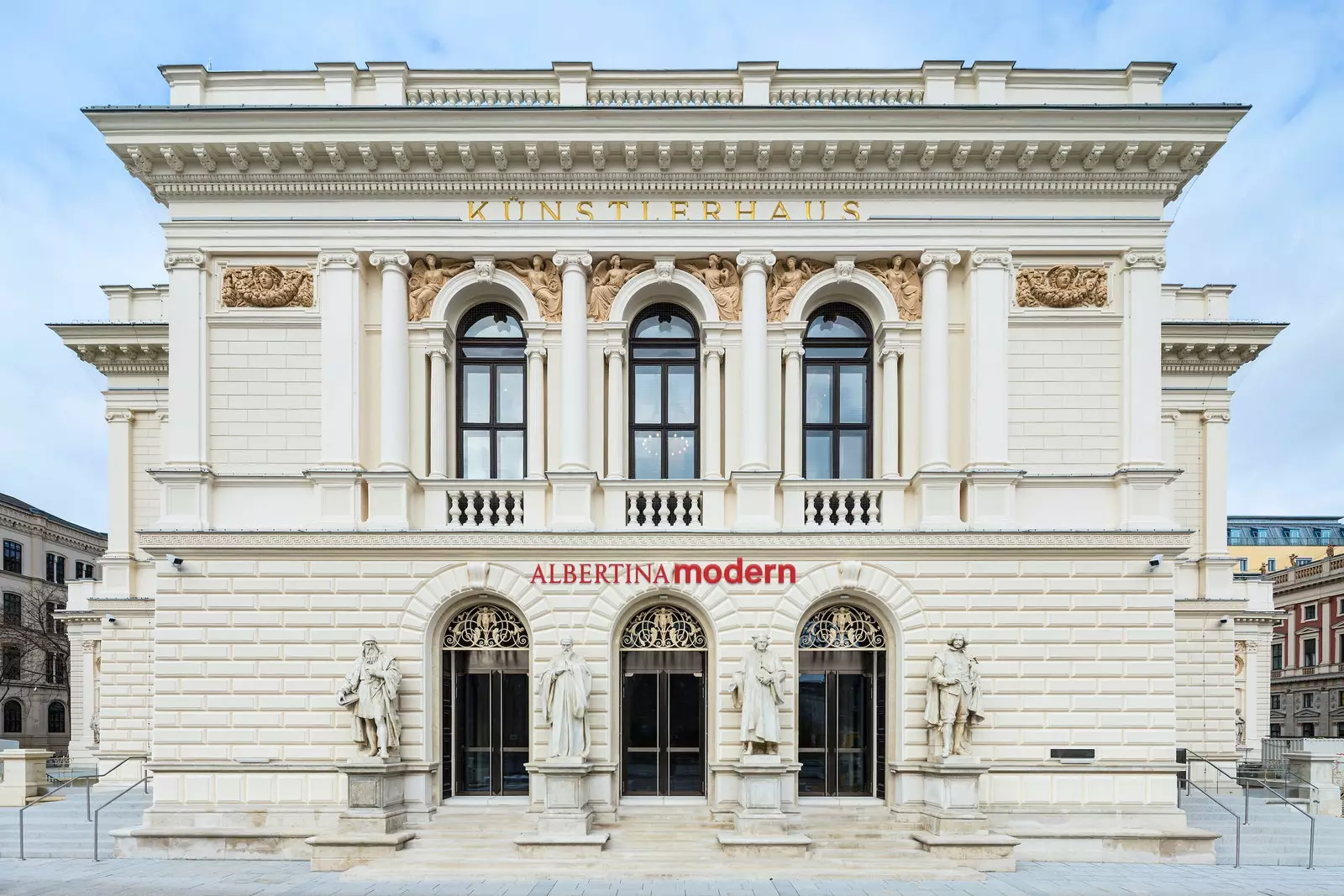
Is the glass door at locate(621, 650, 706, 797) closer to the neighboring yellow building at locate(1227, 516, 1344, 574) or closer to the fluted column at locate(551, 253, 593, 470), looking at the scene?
the fluted column at locate(551, 253, 593, 470)

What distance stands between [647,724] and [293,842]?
6.58 meters

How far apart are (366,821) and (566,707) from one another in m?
3.78

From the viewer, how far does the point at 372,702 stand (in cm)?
1658

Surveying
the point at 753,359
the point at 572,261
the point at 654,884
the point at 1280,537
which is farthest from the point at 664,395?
the point at 1280,537

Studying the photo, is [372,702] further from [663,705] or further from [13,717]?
[13,717]

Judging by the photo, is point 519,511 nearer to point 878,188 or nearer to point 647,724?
point 647,724

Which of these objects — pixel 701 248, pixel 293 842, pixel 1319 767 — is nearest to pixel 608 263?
pixel 701 248

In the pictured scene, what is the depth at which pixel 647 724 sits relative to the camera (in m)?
18.1

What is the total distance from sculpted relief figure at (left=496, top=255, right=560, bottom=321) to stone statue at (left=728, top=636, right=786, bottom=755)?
7.41 meters

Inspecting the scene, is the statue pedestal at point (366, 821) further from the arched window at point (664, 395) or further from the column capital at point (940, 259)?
the column capital at point (940, 259)

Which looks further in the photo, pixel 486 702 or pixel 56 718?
pixel 56 718

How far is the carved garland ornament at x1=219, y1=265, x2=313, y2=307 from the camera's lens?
18188mm

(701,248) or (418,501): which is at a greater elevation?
(701,248)

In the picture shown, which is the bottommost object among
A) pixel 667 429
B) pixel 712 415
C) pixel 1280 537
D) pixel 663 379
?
pixel 1280 537
